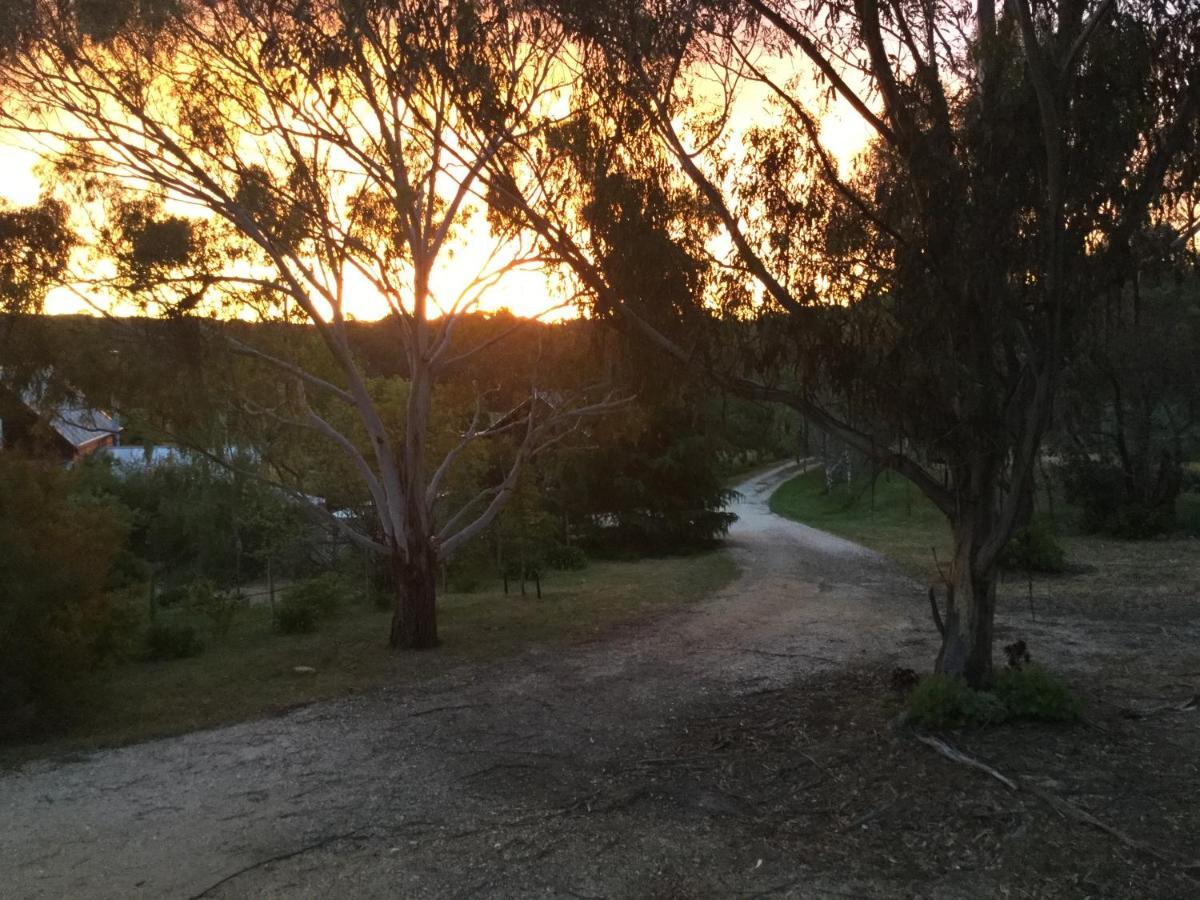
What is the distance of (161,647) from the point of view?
44.1 ft

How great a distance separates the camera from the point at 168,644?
44.2 ft

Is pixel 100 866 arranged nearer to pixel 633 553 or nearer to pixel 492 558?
pixel 492 558

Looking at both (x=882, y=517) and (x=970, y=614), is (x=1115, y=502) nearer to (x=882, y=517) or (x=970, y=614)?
(x=882, y=517)

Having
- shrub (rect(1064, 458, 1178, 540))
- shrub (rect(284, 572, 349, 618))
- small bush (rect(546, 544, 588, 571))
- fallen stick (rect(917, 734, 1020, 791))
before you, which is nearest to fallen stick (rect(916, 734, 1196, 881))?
fallen stick (rect(917, 734, 1020, 791))

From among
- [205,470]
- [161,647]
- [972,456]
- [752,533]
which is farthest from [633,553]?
[972,456]

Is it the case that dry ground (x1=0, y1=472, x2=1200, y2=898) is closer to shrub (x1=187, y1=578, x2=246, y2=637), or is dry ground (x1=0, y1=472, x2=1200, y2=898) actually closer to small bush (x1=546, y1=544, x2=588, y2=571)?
shrub (x1=187, y1=578, x2=246, y2=637)

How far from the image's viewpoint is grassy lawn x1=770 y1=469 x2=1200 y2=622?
14000 mm

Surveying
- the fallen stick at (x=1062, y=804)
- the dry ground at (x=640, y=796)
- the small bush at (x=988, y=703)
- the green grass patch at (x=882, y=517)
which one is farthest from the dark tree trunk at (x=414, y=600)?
the green grass patch at (x=882, y=517)

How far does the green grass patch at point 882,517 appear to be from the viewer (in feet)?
71.5

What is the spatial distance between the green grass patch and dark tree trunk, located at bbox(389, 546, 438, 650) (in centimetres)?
743

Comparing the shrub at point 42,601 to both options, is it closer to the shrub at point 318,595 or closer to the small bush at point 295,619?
the small bush at point 295,619

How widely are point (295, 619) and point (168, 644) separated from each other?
1895 mm

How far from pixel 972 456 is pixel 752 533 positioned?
20.4 meters

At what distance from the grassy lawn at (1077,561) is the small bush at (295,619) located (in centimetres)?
834
